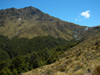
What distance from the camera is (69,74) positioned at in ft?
56.9

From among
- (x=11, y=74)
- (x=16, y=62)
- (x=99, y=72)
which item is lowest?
(x=11, y=74)

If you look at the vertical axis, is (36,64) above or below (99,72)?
below

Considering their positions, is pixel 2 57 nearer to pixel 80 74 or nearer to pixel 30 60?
pixel 30 60

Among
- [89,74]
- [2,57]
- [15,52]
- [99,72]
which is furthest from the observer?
[15,52]

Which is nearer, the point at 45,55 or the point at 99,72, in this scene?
the point at 99,72

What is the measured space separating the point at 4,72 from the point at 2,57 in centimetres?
11325

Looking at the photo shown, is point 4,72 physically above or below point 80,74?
below

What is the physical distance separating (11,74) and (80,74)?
135ft

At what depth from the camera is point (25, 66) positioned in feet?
168

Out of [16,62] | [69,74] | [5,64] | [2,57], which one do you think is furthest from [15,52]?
[69,74]

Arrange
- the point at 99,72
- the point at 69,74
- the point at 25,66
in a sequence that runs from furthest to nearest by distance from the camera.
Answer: the point at 25,66
the point at 69,74
the point at 99,72

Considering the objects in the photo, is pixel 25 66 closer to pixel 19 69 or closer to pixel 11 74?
Result: pixel 19 69

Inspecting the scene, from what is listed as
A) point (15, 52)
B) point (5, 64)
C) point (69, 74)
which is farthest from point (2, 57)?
point (69, 74)

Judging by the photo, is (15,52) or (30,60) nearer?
(30,60)
